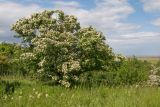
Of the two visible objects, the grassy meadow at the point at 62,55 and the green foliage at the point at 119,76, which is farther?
the green foliage at the point at 119,76

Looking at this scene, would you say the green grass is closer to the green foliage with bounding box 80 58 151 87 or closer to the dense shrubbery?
the dense shrubbery

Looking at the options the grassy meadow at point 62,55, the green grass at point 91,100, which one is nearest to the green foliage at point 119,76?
the grassy meadow at point 62,55

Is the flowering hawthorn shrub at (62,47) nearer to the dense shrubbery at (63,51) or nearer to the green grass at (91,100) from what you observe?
the dense shrubbery at (63,51)

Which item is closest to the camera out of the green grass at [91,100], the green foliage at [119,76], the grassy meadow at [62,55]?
the green grass at [91,100]

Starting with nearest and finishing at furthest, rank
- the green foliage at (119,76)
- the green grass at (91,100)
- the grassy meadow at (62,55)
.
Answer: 1. the green grass at (91,100)
2. the grassy meadow at (62,55)
3. the green foliage at (119,76)

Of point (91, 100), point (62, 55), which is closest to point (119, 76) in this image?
point (62, 55)

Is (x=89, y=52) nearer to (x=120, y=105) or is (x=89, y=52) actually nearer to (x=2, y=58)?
(x=120, y=105)

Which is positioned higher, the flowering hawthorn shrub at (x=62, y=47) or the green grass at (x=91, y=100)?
the flowering hawthorn shrub at (x=62, y=47)

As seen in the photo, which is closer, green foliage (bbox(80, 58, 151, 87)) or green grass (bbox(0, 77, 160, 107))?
green grass (bbox(0, 77, 160, 107))

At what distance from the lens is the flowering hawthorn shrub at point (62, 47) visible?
1656cm

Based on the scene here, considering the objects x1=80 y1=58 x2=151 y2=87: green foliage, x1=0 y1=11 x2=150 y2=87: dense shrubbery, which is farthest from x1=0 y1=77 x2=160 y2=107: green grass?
x1=80 y1=58 x2=151 y2=87: green foliage

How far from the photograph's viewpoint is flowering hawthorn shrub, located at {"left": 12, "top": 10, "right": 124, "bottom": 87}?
16.6 m

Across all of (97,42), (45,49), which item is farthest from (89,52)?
(45,49)

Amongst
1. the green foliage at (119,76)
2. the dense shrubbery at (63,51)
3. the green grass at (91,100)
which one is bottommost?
the green grass at (91,100)
